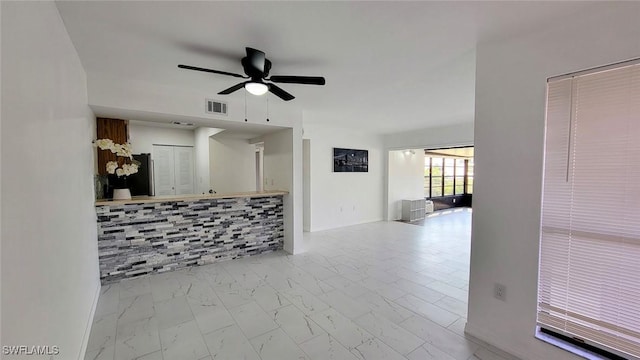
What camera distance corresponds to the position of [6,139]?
96 cm

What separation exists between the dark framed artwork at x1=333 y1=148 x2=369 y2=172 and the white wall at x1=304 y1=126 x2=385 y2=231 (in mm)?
110

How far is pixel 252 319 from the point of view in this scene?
8.00 feet

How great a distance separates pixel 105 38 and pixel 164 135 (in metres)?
4.55

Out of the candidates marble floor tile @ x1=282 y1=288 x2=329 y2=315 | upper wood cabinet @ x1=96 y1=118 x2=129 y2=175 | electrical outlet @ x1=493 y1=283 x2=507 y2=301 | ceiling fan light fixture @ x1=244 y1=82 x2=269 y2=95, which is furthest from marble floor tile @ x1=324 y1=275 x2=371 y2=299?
upper wood cabinet @ x1=96 y1=118 x2=129 y2=175

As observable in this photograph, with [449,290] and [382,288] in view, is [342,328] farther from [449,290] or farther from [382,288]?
[449,290]

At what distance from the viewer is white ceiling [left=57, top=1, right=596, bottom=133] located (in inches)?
65.5

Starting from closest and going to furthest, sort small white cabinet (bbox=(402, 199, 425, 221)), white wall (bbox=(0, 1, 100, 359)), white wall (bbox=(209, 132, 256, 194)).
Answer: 1. white wall (bbox=(0, 1, 100, 359))
2. white wall (bbox=(209, 132, 256, 194))
3. small white cabinet (bbox=(402, 199, 425, 221))

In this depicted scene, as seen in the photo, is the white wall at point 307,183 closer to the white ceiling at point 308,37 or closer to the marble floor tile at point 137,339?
the white ceiling at point 308,37

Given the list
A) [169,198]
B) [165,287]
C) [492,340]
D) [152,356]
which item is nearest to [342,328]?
[492,340]

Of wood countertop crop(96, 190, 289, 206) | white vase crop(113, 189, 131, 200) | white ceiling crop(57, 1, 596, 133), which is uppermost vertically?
white ceiling crop(57, 1, 596, 133)

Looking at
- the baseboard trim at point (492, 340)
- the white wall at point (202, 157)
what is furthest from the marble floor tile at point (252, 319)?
the white wall at point (202, 157)

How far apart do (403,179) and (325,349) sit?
21.0 feet

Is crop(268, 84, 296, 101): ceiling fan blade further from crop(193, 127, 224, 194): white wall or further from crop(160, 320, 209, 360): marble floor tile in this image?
crop(193, 127, 224, 194): white wall

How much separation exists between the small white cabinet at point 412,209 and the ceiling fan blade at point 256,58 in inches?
247
